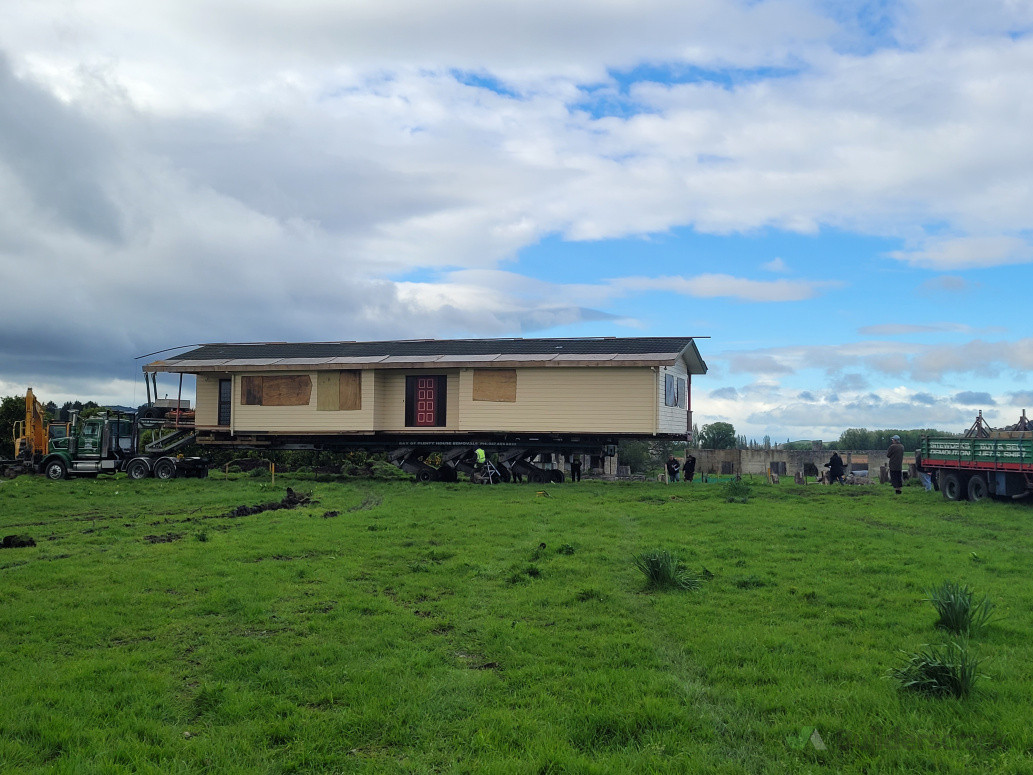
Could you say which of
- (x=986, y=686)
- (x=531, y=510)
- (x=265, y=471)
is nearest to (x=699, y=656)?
(x=986, y=686)

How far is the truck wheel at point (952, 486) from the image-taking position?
2312 cm

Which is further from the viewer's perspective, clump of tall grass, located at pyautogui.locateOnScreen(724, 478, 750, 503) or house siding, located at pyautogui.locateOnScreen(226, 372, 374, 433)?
house siding, located at pyautogui.locateOnScreen(226, 372, 374, 433)

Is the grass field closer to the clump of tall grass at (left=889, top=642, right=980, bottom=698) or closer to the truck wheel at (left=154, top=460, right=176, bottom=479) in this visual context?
the clump of tall grass at (left=889, top=642, right=980, bottom=698)

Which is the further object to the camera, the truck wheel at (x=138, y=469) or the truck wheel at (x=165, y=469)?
the truck wheel at (x=138, y=469)

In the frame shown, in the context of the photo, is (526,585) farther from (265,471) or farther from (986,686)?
(265,471)

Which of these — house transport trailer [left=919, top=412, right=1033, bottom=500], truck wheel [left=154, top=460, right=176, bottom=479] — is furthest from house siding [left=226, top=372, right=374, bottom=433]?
house transport trailer [left=919, top=412, right=1033, bottom=500]

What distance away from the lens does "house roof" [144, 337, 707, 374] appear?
2683 cm

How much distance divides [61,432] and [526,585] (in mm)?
26782

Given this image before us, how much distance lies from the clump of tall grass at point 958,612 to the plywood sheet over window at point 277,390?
24696 mm

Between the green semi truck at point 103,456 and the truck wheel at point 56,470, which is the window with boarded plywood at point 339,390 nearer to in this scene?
the green semi truck at point 103,456

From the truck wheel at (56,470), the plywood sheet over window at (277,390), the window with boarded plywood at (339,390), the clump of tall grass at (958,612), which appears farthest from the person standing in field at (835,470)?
the truck wheel at (56,470)

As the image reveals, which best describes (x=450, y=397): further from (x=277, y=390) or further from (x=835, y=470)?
(x=835, y=470)

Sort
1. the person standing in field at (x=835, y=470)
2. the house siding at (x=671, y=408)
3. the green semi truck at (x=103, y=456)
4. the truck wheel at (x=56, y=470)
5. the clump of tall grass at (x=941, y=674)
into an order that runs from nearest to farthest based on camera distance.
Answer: the clump of tall grass at (x=941, y=674) < the house siding at (x=671, y=408) < the person standing in field at (x=835, y=470) < the truck wheel at (x=56, y=470) < the green semi truck at (x=103, y=456)

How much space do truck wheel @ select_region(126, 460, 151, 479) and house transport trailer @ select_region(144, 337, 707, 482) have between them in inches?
87.4
